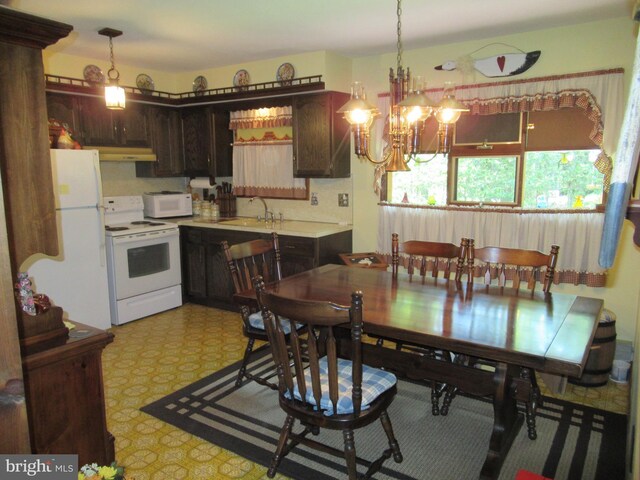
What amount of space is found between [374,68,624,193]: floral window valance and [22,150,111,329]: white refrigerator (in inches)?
127

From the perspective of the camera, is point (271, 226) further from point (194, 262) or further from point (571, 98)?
point (571, 98)

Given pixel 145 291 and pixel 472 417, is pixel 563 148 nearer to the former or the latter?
pixel 472 417

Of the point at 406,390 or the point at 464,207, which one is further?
the point at 464,207

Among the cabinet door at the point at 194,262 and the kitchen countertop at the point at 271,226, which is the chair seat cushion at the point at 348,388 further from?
the cabinet door at the point at 194,262

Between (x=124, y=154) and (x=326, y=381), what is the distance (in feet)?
11.9

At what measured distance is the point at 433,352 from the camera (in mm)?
3078

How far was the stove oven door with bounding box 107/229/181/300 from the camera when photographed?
438cm

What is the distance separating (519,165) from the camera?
384 cm

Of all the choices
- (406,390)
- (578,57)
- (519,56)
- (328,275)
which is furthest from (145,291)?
(578,57)

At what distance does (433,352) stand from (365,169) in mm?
2075

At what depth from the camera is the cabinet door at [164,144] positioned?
513cm

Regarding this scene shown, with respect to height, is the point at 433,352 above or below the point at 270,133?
below

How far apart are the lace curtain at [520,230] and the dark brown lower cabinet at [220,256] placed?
24.6 inches
